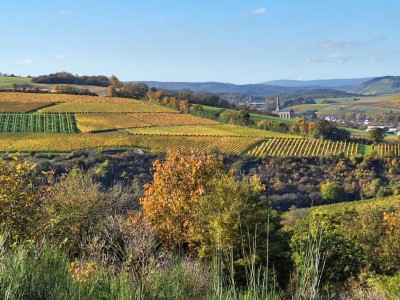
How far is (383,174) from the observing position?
7425cm

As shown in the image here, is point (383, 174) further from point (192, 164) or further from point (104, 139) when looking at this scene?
point (192, 164)

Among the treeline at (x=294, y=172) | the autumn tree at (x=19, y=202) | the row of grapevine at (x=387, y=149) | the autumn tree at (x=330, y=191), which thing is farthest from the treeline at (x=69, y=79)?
the autumn tree at (x=19, y=202)

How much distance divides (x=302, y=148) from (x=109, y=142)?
1303 inches

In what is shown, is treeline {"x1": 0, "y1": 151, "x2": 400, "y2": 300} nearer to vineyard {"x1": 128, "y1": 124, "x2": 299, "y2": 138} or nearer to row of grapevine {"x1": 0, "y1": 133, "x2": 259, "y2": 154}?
row of grapevine {"x1": 0, "y1": 133, "x2": 259, "y2": 154}

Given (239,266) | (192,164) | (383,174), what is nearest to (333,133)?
(383,174)

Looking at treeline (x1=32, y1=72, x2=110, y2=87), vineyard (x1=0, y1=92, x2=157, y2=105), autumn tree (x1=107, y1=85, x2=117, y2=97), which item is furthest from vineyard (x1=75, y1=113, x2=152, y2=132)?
treeline (x1=32, y1=72, x2=110, y2=87)

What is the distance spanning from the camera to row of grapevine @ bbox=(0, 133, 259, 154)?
70625 millimetres

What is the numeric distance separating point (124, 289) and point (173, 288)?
537mm

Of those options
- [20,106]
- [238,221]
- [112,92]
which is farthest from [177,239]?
[112,92]

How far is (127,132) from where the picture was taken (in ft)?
269

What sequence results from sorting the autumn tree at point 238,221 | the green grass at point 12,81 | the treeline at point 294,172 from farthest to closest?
the green grass at point 12,81 < the treeline at point 294,172 < the autumn tree at point 238,221

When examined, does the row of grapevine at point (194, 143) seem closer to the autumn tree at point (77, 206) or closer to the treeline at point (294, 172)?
the treeline at point (294, 172)

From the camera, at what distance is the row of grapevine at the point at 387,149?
8131cm

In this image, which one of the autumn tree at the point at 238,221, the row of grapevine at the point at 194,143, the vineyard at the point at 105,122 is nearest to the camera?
the autumn tree at the point at 238,221
